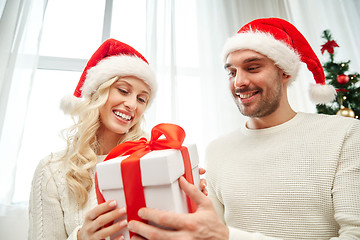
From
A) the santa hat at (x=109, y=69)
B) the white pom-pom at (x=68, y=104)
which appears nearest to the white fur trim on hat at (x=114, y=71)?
the santa hat at (x=109, y=69)

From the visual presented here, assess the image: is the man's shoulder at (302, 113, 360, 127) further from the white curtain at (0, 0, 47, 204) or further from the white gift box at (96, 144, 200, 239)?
the white curtain at (0, 0, 47, 204)

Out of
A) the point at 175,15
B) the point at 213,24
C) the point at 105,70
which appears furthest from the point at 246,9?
the point at 105,70

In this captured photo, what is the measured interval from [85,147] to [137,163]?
628 millimetres

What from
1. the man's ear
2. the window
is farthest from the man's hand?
the window

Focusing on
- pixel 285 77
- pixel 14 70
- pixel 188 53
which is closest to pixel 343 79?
pixel 285 77

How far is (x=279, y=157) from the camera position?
2.89 feet

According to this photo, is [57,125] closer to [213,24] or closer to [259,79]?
[259,79]

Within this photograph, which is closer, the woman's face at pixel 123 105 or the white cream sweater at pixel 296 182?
the white cream sweater at pixel 296 182

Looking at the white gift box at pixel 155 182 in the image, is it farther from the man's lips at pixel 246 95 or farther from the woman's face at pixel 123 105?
the man's lips at pixel 246 95

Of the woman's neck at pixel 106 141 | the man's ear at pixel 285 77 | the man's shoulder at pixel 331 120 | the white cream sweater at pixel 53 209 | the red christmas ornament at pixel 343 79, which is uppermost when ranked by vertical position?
the red christmas ornament at pixel 343 79

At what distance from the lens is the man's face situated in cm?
94

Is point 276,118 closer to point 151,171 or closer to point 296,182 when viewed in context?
point 296,182

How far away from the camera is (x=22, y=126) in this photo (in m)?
1.46

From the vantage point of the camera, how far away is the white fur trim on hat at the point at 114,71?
999mm
